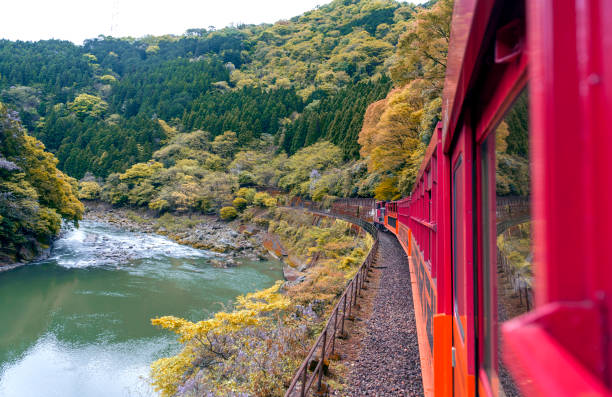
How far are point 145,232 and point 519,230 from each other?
3878 cm

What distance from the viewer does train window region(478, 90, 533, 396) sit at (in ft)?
3.51

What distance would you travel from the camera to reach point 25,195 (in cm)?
2134

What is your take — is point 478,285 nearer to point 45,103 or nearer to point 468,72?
point 468,72

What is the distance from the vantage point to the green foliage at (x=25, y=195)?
2070cm

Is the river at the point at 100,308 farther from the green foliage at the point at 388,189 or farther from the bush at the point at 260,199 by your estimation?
the bush at the point at 260,199

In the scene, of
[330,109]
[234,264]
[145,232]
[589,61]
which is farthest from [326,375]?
[330,109]

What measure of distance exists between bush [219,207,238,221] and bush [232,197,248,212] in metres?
0.83

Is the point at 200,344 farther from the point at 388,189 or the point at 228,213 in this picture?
the point at 228,213

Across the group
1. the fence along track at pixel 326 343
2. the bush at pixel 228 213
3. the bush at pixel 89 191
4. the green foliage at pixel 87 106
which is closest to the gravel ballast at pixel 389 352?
the fence along track at pixel 326 343

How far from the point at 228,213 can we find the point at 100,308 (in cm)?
2622

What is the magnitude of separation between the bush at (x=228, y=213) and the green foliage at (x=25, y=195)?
55.6 feet

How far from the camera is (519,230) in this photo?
3.74 feet

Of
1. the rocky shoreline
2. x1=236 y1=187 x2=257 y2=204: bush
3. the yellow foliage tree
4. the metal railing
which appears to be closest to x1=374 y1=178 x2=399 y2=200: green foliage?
the rocky shoreline

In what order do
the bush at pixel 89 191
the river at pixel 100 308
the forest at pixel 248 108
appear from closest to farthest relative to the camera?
the river at pixel 100 308
the forest at pixel 248 108
the bush at pixel 89 191
